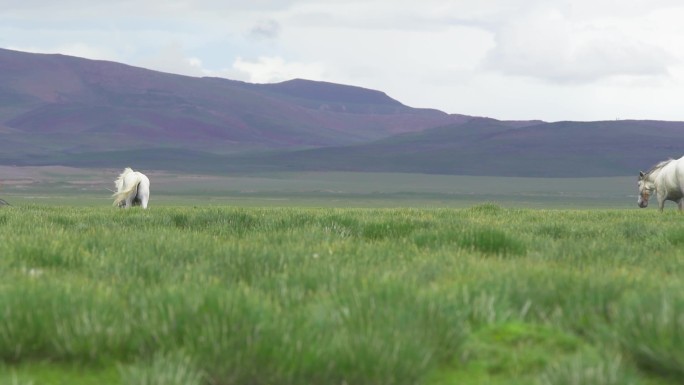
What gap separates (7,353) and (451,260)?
4.19m

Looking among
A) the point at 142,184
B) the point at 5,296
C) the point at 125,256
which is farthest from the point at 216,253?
the point at 142,184

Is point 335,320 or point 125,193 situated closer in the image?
point 335,320

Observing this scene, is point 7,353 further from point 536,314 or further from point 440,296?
point 536,314

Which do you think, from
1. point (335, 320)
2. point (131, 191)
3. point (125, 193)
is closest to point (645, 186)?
point (131, 191)

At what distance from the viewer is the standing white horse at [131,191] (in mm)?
28266

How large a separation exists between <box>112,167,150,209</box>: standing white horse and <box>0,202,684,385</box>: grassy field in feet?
65.2

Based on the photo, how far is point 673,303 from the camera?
5.60 m

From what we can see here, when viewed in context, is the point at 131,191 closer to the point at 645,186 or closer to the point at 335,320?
the point at 645,186

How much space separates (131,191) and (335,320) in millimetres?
23712

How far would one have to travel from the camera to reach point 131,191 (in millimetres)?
28516

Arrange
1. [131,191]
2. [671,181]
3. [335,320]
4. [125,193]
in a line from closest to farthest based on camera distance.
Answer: [335,320], [671,181], [125,193], [131,191]

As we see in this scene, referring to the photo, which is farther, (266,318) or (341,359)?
(266,318)

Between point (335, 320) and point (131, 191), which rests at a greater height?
point (335, 320)

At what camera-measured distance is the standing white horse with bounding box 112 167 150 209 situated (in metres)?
28.3
